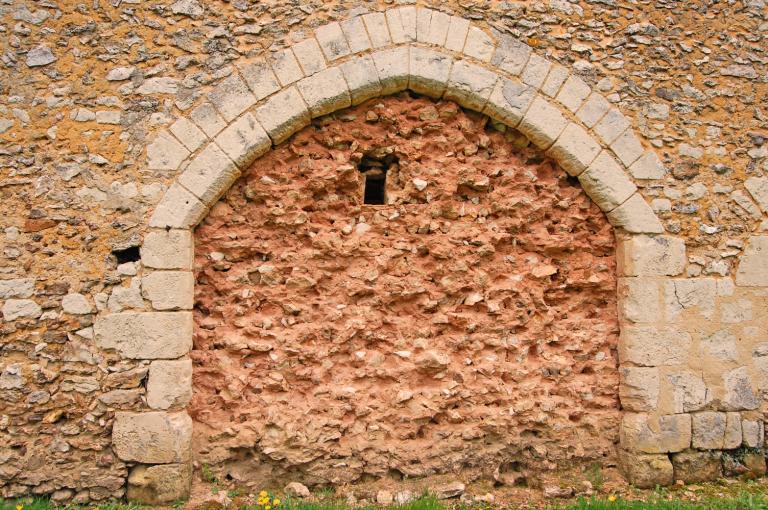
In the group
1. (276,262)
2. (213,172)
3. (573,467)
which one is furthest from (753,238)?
(213,172)

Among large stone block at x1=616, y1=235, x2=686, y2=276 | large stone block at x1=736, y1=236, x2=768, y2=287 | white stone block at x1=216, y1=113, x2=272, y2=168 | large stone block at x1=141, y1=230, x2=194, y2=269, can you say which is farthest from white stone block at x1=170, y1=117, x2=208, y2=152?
large stone block at x1=736, y1=236, x2=768, y2=287

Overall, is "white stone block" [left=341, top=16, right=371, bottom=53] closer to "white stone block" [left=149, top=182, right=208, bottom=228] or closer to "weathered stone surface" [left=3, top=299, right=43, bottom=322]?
"white stone block" [left=149, top=182, right=208, bottom=228]

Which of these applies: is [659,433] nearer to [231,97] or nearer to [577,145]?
[577,145]

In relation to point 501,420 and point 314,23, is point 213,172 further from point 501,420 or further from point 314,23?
point 501,420

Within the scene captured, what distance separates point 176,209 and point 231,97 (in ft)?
2.70

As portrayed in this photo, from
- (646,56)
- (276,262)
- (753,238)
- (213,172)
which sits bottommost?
(276,262)

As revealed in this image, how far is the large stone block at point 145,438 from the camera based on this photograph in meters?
3.13

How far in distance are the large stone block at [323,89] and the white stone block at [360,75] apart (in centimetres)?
4

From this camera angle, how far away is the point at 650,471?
11.3 feet

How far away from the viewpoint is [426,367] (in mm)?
3510

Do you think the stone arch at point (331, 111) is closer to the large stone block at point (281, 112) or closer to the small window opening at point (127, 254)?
the large stone block at point (281, 112)

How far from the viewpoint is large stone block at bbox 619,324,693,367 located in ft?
11.5

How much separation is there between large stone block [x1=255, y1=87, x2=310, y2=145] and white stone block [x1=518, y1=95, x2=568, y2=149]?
61.7 inches

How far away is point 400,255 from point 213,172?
1380 mm
